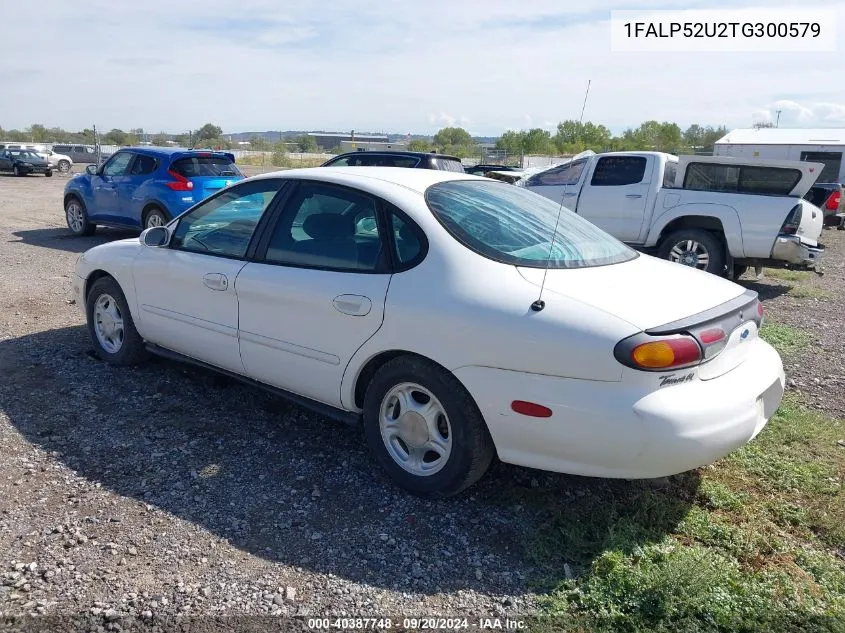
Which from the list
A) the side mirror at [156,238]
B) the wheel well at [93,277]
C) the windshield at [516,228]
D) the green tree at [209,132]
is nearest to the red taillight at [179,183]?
the wheel well at [93,277]

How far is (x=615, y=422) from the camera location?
2.95 metres

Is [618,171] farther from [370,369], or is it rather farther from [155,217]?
[370,369]

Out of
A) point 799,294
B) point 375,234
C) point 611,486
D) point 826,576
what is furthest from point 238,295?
point 799,294

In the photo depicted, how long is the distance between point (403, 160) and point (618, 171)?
12.8 feet

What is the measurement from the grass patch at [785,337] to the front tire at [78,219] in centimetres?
1090

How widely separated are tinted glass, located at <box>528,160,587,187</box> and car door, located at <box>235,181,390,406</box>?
7.17 meters

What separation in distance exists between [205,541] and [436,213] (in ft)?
6.32

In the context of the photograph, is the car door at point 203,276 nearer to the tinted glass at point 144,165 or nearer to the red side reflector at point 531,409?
the red side reflector at point 531,409

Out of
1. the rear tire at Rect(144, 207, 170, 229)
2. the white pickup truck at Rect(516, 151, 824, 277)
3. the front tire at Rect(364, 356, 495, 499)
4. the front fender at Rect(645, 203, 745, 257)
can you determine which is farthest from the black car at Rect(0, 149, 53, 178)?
the front tire at Rect(364, 356, 495, 499)

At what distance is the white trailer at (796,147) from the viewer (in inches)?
1061

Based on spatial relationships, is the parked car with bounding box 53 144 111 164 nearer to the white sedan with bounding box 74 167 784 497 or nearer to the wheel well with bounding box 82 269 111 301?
the wheel well with bounding box 82 269 111 301

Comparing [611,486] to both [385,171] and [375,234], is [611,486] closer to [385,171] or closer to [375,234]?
[375,234]

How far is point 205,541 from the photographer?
3.21 meters

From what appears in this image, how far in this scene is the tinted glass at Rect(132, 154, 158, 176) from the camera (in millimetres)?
11370
